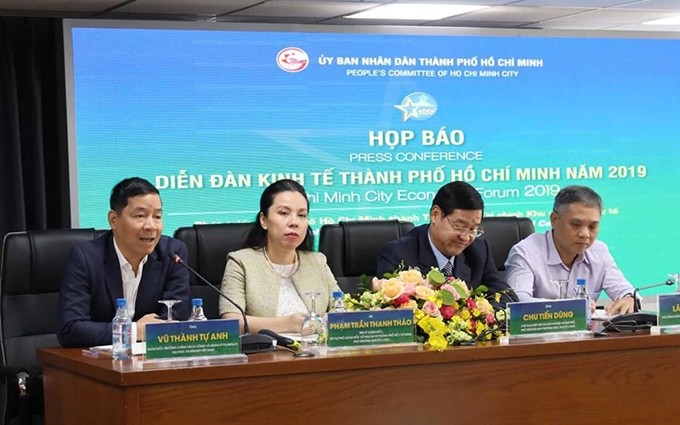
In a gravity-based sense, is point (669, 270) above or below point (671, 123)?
below

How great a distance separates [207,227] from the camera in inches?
169

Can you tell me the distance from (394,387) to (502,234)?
5.31 ft

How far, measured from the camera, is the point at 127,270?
3908 millimetres

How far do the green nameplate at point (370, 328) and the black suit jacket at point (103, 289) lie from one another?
2.58ft

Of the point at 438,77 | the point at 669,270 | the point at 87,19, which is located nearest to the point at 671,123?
the point at 669,270

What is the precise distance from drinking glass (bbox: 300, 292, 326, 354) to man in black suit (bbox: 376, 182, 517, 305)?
0.69 m

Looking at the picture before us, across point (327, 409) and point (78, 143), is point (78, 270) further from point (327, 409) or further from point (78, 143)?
point (78, 143)

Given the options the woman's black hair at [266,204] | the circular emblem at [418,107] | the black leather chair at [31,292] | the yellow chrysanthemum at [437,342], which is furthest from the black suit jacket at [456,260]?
the circular emblem at [418,107]

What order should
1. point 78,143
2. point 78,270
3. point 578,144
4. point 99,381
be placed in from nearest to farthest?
point 99,381, point 78,270, point 78,143, point 578,144

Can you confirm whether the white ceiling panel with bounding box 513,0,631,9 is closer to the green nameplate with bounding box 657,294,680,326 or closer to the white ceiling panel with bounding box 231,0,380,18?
the white ceiling panel with bounding box 231,0,380,18

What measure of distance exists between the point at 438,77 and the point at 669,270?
170 centimetres

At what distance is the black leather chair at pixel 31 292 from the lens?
13.1 ft

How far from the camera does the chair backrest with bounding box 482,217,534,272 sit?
467cm

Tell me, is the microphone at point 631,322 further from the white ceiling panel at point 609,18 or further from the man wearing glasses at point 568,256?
the white ceiling panel at point 609,18
